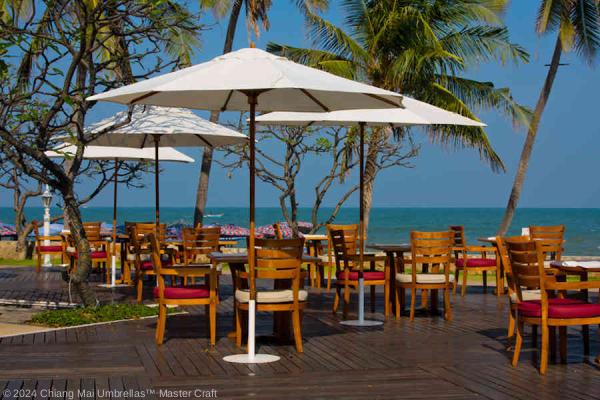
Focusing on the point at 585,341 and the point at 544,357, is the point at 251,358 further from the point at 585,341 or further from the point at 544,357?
the point at 585,341

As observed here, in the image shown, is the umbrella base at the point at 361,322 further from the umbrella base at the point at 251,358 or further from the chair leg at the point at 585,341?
the chair leg at the point at 585,341

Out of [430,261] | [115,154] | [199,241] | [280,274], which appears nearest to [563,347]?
[280,274]

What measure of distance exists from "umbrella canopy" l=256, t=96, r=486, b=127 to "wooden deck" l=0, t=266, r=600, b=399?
7.11 ft

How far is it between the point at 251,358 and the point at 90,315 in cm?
300

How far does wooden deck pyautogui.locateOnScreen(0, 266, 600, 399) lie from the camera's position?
20.2 ft

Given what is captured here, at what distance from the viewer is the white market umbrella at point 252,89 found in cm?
719

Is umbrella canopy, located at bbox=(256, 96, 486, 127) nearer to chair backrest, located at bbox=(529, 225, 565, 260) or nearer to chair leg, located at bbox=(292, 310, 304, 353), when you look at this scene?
chair leg, located at bbox=(292, 310, 304, 353)

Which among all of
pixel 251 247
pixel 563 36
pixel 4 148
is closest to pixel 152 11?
pixel 4 148

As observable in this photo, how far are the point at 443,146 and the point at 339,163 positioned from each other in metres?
2.97

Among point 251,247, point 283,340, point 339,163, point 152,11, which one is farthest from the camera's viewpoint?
point 339,163

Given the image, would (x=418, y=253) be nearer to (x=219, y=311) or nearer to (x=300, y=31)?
(x=219, y=311)

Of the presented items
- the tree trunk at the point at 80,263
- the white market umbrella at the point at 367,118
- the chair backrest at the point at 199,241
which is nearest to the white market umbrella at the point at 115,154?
the chair backrest at the point at 199,241

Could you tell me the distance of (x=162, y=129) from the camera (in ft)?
36.8

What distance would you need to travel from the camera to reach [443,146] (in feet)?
69.1
